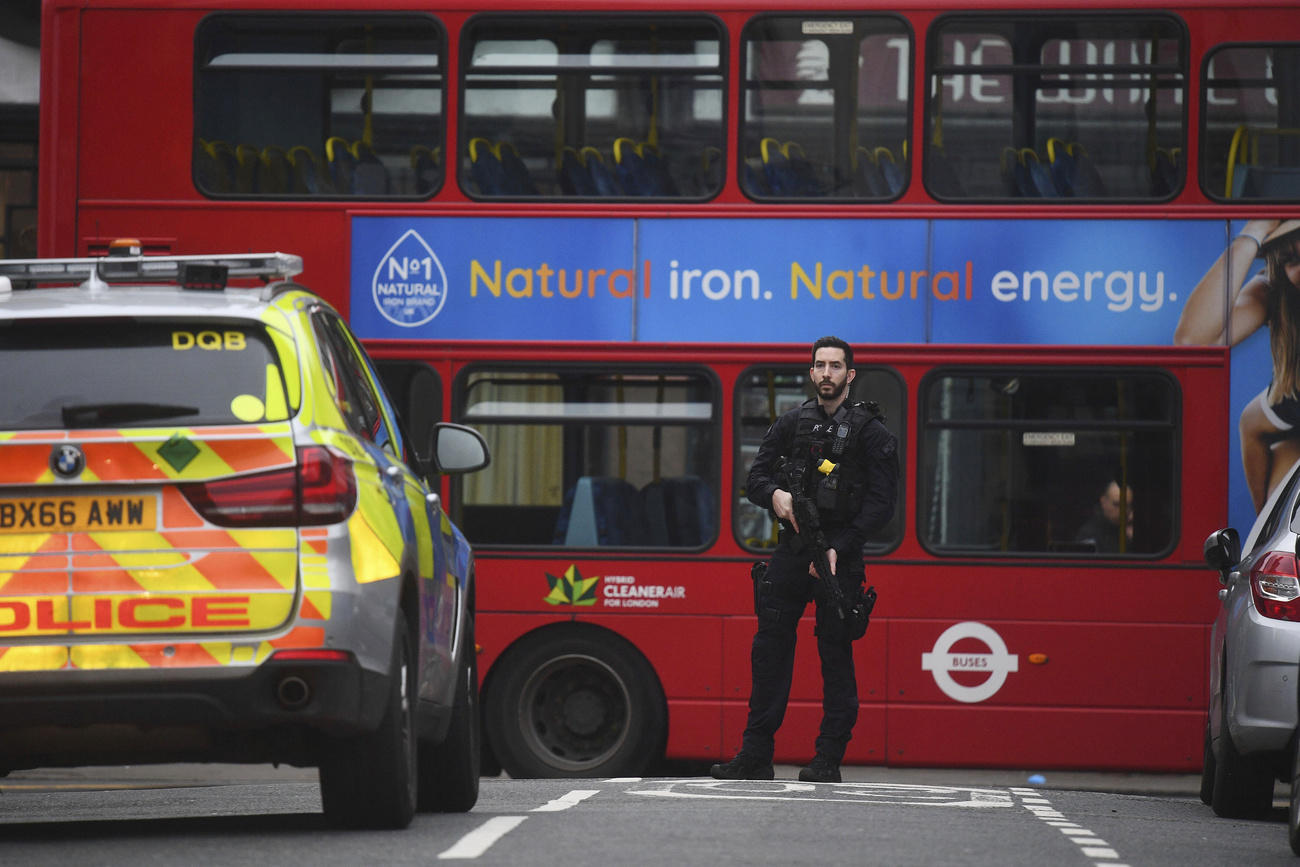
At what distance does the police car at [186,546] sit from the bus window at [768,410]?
5.50 m

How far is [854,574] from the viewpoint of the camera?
1025 cm

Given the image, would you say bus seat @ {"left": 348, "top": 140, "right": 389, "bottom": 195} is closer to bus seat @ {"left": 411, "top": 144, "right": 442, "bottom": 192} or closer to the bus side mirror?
A: bus seat @ {"left": 411, "top": 144, "right": 442, "bottom": 192}

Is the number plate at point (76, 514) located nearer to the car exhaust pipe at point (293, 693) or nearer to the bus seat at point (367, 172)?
the car exhaust pipe at point (293, 693)

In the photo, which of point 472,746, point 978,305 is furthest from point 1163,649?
point 472,746

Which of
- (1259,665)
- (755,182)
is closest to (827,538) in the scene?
(1259,665)

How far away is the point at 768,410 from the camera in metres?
11.9

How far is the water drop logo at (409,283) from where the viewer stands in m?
12.0

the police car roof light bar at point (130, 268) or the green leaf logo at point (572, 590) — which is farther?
the green leaf logo at point (572, 590)

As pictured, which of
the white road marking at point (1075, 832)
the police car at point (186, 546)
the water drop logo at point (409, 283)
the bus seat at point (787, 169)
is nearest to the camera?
the police car at point (186, 546)

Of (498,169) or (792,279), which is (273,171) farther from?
(792,279)

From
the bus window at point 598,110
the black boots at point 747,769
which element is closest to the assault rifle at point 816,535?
the black boots at point 747,769

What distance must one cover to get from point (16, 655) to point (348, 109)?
21.5 ft

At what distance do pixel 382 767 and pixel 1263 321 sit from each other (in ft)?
21.9

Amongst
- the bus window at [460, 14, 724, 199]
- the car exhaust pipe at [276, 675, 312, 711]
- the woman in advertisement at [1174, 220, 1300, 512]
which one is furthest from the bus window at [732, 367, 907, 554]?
the car exhaust pipe at [276, 675, 312, 711]
